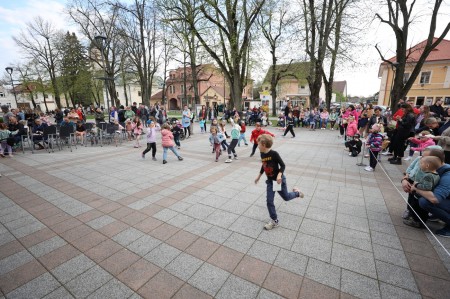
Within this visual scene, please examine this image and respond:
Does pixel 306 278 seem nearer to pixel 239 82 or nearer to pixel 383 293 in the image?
pixel 383 293

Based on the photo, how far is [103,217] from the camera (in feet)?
13.1

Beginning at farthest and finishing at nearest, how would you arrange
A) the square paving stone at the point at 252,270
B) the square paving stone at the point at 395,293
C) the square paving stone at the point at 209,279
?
the square paving stone at the point at 252,270 → the square paving stone at the point at 209,279 → the square paving stone at the point at 395,293

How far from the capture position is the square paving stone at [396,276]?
245cm

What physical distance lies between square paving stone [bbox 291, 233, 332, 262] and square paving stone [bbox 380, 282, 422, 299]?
0.63 meters

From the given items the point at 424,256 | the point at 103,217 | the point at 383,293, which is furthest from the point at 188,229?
the point at 424,256

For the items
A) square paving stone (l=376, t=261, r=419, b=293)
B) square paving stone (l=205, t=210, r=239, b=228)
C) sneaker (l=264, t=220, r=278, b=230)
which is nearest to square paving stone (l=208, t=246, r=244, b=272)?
square paving stone (l=205, t=210, r=239, b=228)

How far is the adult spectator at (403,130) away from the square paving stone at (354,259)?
632cm

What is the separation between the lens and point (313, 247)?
3113mm

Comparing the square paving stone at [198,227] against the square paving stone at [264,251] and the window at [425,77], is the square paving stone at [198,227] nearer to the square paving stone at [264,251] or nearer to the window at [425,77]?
the square paving stone at [264,251]

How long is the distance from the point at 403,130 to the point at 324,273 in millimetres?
7282

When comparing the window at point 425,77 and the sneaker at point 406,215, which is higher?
the window at point 425,77

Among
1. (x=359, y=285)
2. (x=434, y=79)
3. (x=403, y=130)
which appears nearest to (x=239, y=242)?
(x=359, y=285)

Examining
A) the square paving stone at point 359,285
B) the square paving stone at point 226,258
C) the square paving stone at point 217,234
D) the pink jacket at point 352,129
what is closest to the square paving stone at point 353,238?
the square paving stone at point 359,285

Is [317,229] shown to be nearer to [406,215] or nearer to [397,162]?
[406,215]
